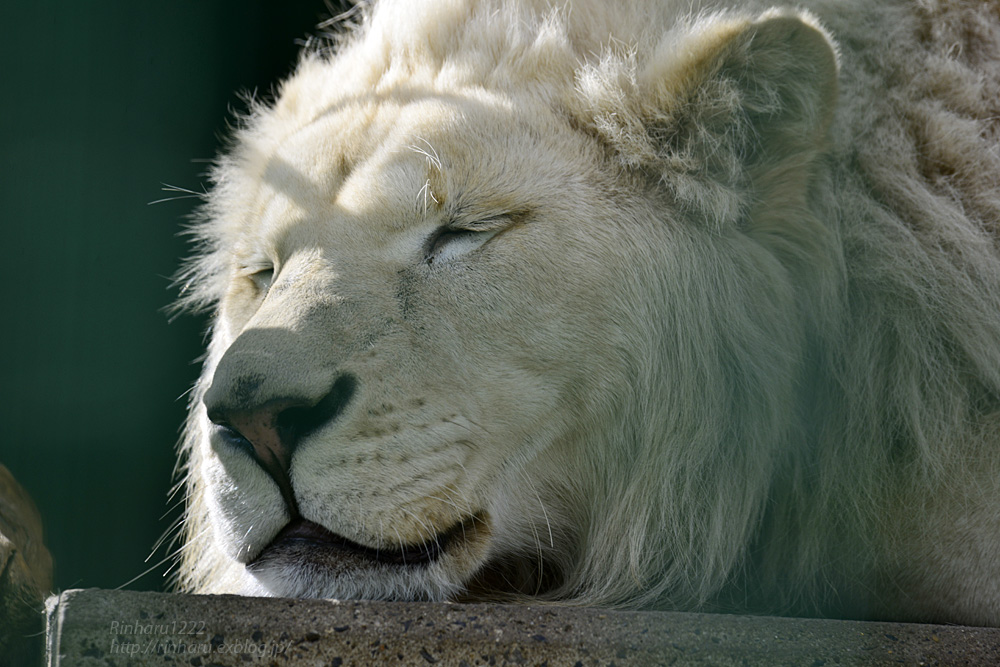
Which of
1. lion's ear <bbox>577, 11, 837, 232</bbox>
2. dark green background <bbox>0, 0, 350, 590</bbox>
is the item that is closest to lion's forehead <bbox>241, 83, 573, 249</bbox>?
lion's ear <bbox>577, 11, 837, 232</bbox>

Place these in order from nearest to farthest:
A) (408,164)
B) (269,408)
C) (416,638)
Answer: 1. (416,638)
2. (269,408)
3. (408,164)

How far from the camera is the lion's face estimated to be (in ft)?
5.66

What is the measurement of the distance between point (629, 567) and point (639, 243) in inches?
25.8

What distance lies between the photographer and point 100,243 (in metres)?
3.48

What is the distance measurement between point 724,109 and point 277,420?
1.07 metres

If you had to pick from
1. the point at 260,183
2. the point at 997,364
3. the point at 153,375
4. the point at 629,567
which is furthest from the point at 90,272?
the point at 997,364

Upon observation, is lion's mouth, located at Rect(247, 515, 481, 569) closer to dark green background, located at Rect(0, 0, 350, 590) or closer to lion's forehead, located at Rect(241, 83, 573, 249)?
lion's forehead, located at Rect(241, 83, 573, 249)

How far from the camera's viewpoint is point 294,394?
1.68 m

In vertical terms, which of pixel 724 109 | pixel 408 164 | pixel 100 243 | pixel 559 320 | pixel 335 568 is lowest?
pixel 100 243

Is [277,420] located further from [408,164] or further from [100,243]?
[100,243]

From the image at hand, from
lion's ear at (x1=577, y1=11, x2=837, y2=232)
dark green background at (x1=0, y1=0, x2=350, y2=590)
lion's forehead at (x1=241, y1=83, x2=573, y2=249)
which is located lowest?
dark green background at (x1=0, y1=0, x2=350, y2=590)

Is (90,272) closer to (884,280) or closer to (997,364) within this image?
(884,280)

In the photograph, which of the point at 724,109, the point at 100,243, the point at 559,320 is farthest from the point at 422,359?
the point at 100,243

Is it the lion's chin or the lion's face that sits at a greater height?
the lion's face
